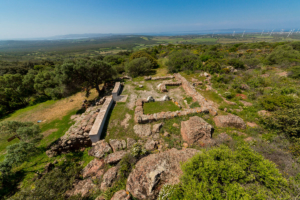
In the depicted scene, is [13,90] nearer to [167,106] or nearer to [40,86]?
[40,86]

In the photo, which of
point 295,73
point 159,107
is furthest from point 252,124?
point 295,73

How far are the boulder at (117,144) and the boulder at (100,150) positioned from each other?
0.31 metres

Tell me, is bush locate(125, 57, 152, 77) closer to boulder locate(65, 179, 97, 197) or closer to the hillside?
the hillside

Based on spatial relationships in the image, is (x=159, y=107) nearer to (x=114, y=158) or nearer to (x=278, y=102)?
(x=114, y=158)

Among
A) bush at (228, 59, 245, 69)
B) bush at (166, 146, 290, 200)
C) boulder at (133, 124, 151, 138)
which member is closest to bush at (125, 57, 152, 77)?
boulder at (133, 124, 151, 138)

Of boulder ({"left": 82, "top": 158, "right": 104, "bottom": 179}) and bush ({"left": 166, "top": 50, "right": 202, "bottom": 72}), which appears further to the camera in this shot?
bush ({"left": 166, "top": 50, "right": 202, "bottom": 72})

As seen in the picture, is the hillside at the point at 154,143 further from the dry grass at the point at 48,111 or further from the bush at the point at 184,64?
the bush at the point at 184,64

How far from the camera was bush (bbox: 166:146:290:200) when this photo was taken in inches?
147

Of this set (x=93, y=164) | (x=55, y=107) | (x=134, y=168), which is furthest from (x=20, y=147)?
(x=55, y=107)

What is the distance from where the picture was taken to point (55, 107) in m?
17.2

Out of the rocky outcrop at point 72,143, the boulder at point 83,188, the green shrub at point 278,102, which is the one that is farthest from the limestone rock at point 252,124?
the rocky outcrop at point 72,143

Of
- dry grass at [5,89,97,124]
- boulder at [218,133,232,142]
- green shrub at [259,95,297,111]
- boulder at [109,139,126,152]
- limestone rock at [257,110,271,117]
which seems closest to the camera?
boulder at [218,133,232,142]

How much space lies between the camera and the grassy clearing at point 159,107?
1220cm

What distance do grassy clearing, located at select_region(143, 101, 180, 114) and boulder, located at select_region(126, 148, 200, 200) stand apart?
6.18 metres
